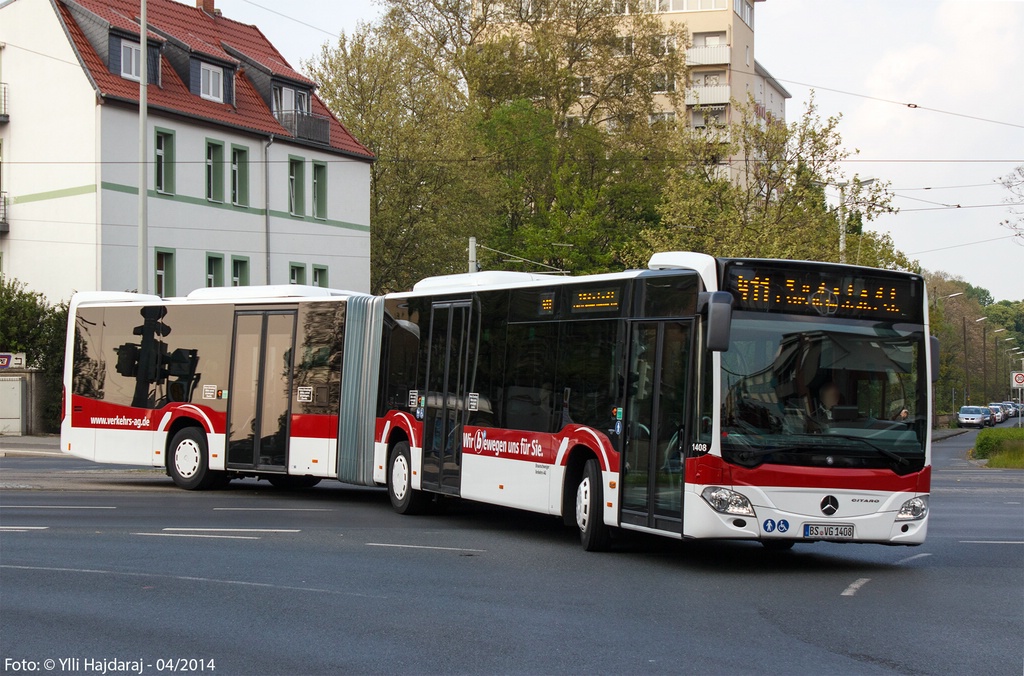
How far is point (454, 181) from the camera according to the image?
5341cm

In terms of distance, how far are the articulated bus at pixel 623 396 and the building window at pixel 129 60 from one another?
24.5 meters

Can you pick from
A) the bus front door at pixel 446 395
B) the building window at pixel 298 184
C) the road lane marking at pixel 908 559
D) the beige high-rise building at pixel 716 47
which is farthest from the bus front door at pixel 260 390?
the beige high-rise building at pixel 716 47

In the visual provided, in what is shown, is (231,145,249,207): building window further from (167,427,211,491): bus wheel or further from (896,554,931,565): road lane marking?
(896,554,931,565): road lane marking

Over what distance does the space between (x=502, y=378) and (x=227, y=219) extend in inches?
1254

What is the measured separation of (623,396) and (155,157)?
107ft

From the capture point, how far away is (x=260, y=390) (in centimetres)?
2097

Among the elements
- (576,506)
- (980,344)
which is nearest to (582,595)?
(576,506)

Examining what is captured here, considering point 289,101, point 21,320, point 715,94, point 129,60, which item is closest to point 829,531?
point 21,320

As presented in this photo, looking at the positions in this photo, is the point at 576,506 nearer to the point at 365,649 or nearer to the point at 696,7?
the point at 365,649

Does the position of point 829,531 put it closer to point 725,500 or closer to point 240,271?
point 725,500

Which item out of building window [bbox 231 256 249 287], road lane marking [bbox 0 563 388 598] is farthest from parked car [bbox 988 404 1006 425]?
road lane marking [bbox 0 563 388 598]

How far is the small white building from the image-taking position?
41.6m

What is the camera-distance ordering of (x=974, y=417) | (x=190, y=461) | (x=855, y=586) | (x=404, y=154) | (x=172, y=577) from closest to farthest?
(x=172, y=577) → (x=855, y=586) → (x=190, y=461) → (x=404, y=154) → (x=974, y=417)

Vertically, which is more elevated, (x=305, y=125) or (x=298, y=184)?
(x=305, y=125)
